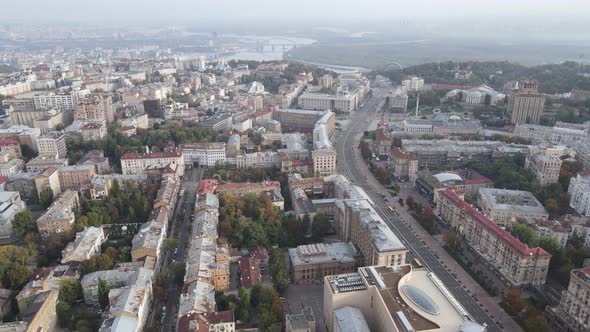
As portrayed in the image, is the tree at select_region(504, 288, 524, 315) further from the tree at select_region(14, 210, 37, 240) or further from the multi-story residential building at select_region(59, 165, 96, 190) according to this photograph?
the multi-story residential building at select_region(59, 165, 96, 190)

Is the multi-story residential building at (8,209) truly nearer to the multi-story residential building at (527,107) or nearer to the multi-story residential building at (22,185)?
the multi-story residential building at (22,185)

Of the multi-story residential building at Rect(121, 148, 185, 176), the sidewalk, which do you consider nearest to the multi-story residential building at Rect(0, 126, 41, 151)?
the multi-story residential building at Rect(121, 148, 185, 176)

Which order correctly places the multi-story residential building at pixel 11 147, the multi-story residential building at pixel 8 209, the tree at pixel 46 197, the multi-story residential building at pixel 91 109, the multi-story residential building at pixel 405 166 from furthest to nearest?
the multi-story residential building at pixel 91 109
the multi-story residential building at pixel 11 147
the multi-story residential building at pixel 405 166
the tree at pixel 46 197
the multi-story residential building at pixel 8 209

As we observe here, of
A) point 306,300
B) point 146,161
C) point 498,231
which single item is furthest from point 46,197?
point 498,231

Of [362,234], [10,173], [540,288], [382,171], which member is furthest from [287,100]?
[540,288]

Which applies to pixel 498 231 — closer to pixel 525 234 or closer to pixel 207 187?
pixel 525 234

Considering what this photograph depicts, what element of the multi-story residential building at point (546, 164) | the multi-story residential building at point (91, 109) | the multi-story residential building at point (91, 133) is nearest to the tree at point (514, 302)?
the multi-story residential building at point (546, 164)

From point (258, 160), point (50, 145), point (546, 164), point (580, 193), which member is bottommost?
point (258, 160)
